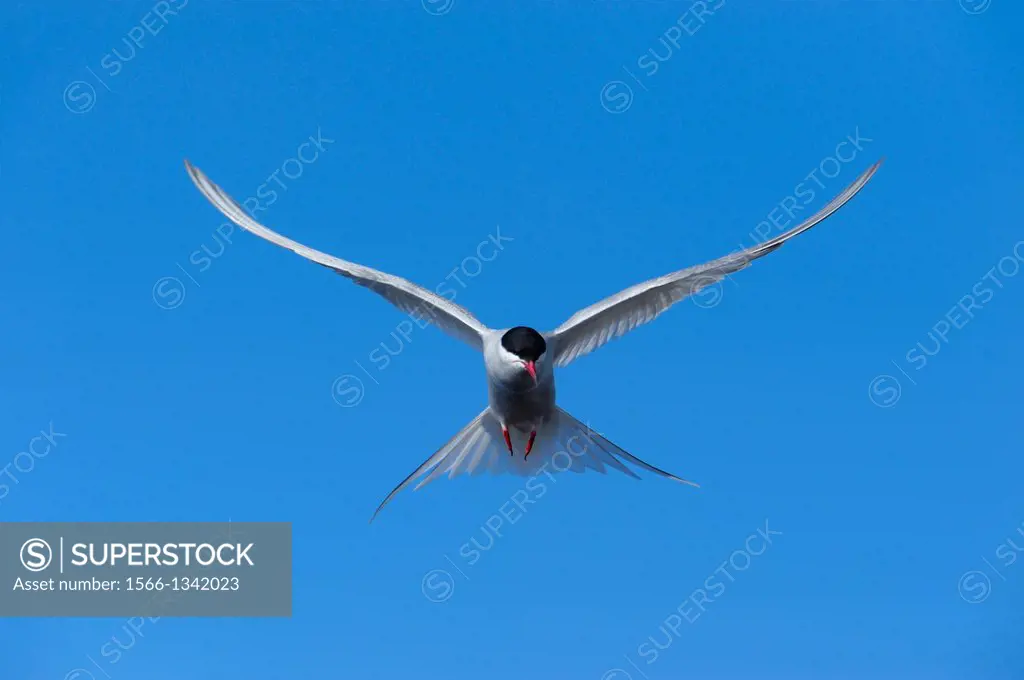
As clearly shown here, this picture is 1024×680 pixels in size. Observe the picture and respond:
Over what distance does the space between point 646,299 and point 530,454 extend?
6.13 ft

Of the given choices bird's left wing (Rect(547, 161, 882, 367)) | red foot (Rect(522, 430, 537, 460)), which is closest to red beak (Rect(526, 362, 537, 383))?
bird's left wing (Rect(547, 161, 882, 367))

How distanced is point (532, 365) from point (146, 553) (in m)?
4.86

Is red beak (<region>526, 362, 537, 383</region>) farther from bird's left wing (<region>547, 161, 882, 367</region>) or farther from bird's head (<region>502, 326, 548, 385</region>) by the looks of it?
bird's left wing (<region>547, 161, 882, 367</region>)

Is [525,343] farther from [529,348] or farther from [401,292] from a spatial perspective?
[401,292]

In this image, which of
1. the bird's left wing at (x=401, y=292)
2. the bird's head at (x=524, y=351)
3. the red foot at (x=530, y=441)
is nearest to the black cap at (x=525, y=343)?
the bird's head at (x=524, y=351)

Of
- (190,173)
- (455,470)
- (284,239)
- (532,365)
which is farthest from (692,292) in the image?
(190,173)

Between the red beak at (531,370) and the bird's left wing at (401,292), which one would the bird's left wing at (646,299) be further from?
the bird's left wing at (401,292)

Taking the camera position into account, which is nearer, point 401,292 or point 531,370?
point 531,370

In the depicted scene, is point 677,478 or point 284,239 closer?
point 677,478

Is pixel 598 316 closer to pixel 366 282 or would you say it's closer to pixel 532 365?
pixel 532 365

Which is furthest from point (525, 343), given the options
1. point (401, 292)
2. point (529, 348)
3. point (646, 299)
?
point (401, 292)

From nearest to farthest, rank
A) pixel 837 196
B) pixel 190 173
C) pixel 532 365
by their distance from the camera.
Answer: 1. pixel 532 365
2. pixel 837 196
3. pixel 190 173

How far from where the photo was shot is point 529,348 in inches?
428

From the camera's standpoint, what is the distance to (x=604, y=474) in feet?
38.4
